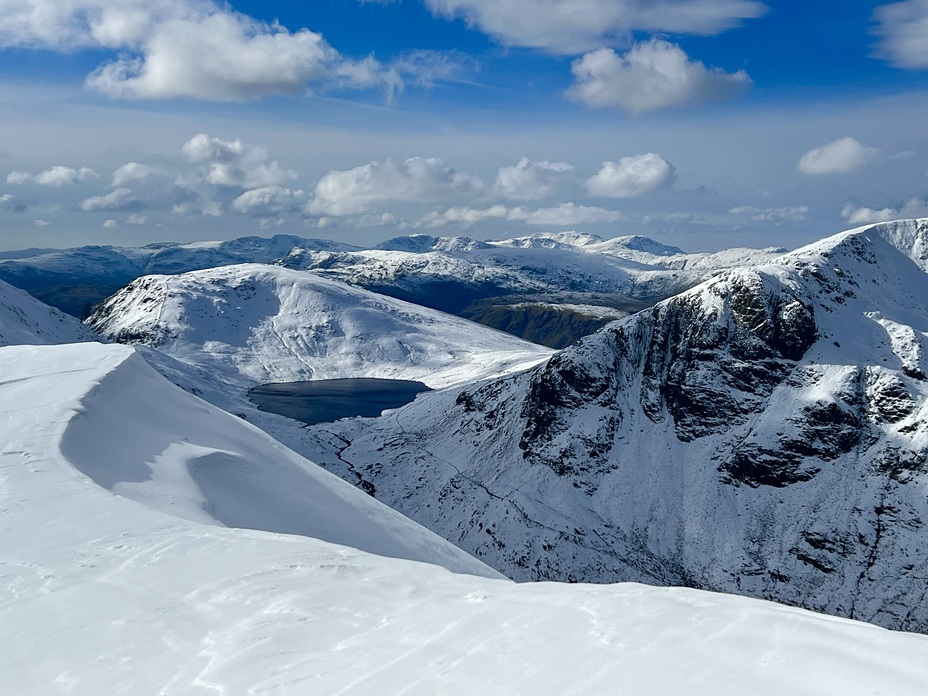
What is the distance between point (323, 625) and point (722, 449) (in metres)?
120

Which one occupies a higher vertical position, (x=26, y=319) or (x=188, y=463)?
(x=188, y=463)

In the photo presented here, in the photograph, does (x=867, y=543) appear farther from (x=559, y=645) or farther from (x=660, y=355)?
(x=559, y=645)

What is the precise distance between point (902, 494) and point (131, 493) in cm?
11684

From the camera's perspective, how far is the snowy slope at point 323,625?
10.0m

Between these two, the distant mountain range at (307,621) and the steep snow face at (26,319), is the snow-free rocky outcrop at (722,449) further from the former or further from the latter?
the distant mountain range at (307,621)

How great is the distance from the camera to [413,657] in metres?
11.5

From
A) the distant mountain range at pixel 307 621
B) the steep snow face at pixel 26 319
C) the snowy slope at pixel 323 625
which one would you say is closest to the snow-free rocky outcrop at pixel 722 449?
the steep snow face at pixel 26 319

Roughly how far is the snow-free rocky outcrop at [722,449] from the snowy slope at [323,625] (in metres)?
88.3

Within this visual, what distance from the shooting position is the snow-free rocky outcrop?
99750 millimetres

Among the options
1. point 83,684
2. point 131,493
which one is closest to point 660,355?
point 131,493

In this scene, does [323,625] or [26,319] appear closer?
[323,625]

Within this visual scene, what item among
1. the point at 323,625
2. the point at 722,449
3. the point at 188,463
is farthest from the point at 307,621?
the point at 722,449

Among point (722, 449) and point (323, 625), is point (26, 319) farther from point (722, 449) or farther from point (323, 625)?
point (323, 625)

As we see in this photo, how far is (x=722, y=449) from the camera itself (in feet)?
398
